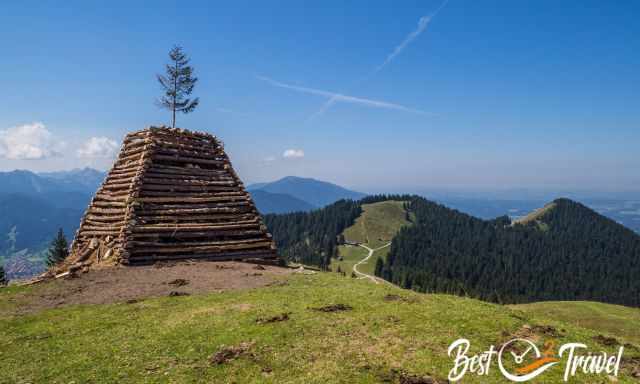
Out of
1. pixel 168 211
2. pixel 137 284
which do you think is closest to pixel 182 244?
pixel 168 211

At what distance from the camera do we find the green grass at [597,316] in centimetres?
2903

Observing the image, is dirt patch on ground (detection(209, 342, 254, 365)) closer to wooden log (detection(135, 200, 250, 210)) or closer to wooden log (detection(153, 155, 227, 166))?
wooden log (detection(135, 200, 250, 210))

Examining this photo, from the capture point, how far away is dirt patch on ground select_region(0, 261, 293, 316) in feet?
66.5

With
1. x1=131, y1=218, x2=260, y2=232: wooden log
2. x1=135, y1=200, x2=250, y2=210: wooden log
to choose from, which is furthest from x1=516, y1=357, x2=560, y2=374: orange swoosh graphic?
x1=135, y1=200, x2=250, y2=210: wooden log

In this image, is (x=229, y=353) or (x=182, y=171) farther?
(x=182, y=171)

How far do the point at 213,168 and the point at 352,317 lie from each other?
1152 inches

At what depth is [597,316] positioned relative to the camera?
34.0 meters

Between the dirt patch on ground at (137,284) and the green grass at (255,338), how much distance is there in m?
1.95

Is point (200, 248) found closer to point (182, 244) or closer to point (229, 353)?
point (182, 244)

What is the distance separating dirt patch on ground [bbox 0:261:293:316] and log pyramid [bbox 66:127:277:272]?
2.82 m

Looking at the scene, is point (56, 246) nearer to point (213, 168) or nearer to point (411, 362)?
point (213, 168)

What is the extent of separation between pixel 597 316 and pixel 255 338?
119 ft

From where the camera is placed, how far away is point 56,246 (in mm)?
83062

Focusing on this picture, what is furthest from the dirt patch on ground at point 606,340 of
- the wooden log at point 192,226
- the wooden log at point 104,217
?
the wooden log at point 104,217
